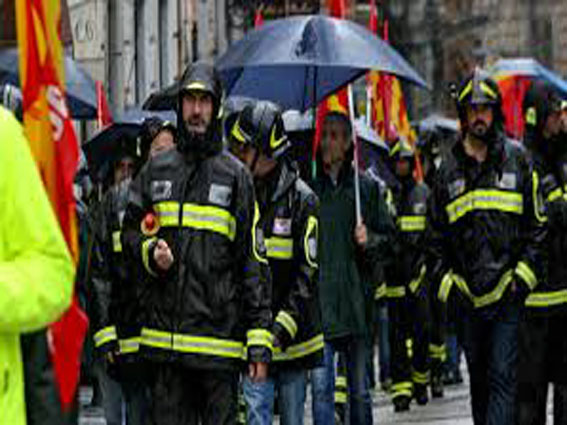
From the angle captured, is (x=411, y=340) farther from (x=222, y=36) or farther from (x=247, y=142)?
(x=222, y=36)

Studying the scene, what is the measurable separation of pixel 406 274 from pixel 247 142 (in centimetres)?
801

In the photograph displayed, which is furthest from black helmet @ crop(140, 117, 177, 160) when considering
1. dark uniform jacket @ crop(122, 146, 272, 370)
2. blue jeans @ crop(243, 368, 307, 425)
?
dark uniform jacket @ crop(122, 146, 272, 370)

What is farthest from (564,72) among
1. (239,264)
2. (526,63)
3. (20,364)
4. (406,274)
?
(20,364)

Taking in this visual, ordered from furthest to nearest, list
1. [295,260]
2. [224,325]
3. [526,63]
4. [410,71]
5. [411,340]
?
[526,63], [411,340], [410,71], [295,260], [224,325]

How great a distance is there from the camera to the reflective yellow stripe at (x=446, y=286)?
12.0 metres

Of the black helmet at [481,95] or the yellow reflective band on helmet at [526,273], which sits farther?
the black helmet at [481,95]

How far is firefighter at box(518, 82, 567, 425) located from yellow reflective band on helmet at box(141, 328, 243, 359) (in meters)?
3.45

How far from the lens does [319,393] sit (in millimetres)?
12172

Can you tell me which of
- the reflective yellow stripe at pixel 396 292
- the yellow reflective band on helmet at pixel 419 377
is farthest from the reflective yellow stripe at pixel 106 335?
the reflective yellow stripe at pixel 396 292

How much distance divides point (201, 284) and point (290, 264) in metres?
1.86

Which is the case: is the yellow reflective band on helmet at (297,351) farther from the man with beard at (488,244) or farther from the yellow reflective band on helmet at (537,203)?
the yellow reflective band on helmet at (537,203)

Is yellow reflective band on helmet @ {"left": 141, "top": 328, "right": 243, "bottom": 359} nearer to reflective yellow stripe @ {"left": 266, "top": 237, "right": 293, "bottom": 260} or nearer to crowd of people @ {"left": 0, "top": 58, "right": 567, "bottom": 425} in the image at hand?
crowd of people @ {"left": 0, "top": 58, "right": 567, "bottom": 425}

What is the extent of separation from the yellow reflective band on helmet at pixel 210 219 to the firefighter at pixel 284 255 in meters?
1.59

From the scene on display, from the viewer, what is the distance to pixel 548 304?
40.7ft
